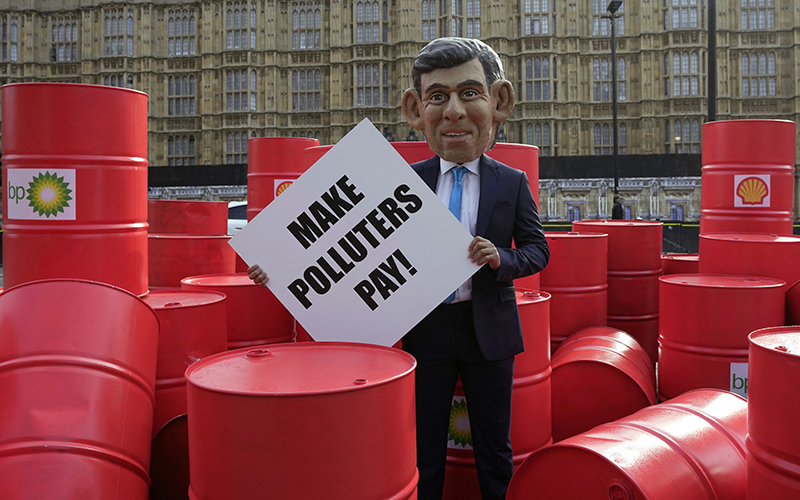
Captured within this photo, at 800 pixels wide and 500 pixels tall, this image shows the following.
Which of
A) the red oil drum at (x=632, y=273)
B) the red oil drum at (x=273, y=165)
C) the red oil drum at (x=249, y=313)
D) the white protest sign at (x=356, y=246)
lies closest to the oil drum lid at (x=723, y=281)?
the red oil drum at (x=632, y=273)

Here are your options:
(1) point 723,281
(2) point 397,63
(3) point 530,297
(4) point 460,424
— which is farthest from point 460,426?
(2) point 397,63

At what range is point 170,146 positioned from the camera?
1032 inches

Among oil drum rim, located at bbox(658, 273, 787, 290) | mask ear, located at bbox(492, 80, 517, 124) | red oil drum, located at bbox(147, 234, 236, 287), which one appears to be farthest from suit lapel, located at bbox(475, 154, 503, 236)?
red oil drum, located at bbox(147, 234, 236, 287)

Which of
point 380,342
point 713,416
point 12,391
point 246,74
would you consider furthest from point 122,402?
point 246,74

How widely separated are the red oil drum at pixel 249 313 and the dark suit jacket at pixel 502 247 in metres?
1.32

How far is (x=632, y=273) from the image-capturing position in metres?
4.76

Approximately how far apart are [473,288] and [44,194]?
188 centimetres

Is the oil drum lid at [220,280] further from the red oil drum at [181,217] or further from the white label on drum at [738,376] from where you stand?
the white label on drum at [738,376]

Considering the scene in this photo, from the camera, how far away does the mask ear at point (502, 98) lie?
8.09 feet

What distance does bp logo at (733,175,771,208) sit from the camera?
15.3 ft

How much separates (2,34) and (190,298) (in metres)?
30.3

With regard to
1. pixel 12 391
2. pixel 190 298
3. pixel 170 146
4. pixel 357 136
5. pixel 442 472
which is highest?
pixel 170 146

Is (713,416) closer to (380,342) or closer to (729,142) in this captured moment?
(380,342)

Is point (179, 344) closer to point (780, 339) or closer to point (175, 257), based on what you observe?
point (175, 257)
